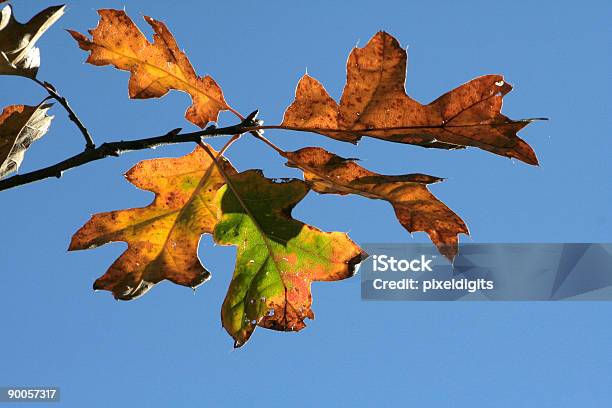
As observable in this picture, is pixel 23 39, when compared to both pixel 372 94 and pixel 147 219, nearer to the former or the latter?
pixel 147 219

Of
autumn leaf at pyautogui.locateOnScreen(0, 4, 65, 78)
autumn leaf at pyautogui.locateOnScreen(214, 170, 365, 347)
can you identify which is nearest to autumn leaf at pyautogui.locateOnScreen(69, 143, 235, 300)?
autumn leaf at pyautogui.locateOnScreen(214, 170, 365, 347)

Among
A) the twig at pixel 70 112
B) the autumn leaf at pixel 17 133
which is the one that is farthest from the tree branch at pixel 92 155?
the autumn leaf at pixel 17 133

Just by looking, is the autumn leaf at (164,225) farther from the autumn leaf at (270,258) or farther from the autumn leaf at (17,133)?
the autumn leaf at (17,133)

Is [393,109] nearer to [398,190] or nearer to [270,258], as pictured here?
[398,190]

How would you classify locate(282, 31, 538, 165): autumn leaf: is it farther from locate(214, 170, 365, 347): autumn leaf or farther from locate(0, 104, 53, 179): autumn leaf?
locate(0, 104, 53, 179): autumn leaf

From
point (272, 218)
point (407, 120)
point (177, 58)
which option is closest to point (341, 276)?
point (272, 218)

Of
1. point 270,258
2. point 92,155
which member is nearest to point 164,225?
point 270,258
